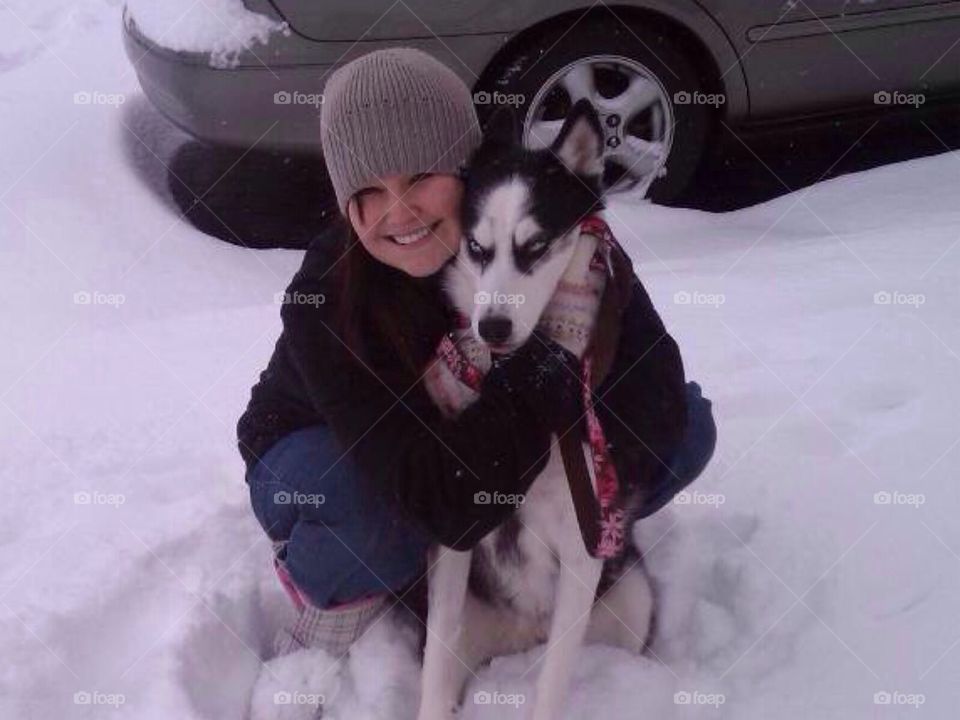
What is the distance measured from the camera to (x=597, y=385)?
1.86 meters

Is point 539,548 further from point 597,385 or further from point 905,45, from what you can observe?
point 905,45

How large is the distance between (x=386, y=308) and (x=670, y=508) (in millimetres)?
940

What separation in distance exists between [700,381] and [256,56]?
1847mm

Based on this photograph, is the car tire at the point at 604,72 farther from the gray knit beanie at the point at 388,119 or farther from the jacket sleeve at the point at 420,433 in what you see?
the jacket sleeve at the point at 420,433

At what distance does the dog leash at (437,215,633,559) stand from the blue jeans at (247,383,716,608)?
0.24 m

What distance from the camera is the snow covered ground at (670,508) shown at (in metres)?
1.98

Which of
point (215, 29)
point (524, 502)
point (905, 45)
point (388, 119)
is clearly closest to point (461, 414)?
point (524, 502)

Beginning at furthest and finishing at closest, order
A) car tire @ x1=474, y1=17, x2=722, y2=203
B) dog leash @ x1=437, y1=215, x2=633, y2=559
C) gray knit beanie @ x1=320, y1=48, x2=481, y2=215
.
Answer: car tire @ x1=474, y1=17, x2=722, y2=203
dog leash @ x1=437, y1=215, x2=633, y2=559
gray knit beanie @ x1=320, y1=48, x2=481, y2=215

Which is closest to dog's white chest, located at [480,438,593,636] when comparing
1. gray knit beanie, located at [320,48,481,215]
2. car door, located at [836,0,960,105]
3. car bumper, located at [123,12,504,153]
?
gray knit beanie, located at [320,48,481,215]

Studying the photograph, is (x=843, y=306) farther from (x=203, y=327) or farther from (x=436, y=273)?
(x=203, y=327)

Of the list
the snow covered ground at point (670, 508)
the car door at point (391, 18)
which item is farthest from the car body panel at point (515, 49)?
the snow covered ground at point (670, 508)

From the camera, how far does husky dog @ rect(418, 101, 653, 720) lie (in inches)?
69.7

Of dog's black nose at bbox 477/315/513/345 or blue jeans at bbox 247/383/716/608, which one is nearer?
dog's black nose at bbox 477/315/513/345

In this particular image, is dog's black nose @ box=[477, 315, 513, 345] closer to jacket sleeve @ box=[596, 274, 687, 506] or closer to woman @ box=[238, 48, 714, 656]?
woman @ box=[238, 48, 714, 656]
